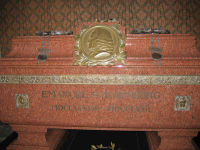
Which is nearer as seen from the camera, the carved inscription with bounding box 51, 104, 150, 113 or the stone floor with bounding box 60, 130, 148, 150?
the carved inscription with bounding box 51, 104, 150, 113

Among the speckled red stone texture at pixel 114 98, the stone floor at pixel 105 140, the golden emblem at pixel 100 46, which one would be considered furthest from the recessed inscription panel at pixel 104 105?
the stone floor at pixel 105 140

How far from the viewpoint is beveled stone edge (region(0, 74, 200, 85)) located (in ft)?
3.71

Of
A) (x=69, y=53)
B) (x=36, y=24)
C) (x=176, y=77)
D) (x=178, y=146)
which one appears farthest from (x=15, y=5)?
(x=178, y=146)

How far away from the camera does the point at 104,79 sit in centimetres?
119

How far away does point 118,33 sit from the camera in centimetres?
125

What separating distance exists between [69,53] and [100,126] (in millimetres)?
805

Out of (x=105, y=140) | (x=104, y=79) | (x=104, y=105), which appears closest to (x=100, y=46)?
(x=104, y=79)

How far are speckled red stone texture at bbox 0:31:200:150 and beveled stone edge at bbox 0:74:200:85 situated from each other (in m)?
0.03

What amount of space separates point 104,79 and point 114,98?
21cm

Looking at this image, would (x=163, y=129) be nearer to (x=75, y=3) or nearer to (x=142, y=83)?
(x=142, y=83)

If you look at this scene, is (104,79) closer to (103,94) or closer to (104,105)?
(103,94)

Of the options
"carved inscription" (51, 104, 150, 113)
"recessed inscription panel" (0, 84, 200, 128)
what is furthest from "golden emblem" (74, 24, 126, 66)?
"carved inscription" (51, 104, 150, 113)

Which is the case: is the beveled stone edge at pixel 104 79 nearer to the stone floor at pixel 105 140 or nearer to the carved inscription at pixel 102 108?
the carved inscription at pixel 102 108

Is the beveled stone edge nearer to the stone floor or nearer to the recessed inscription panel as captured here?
the recessed inscription panel
